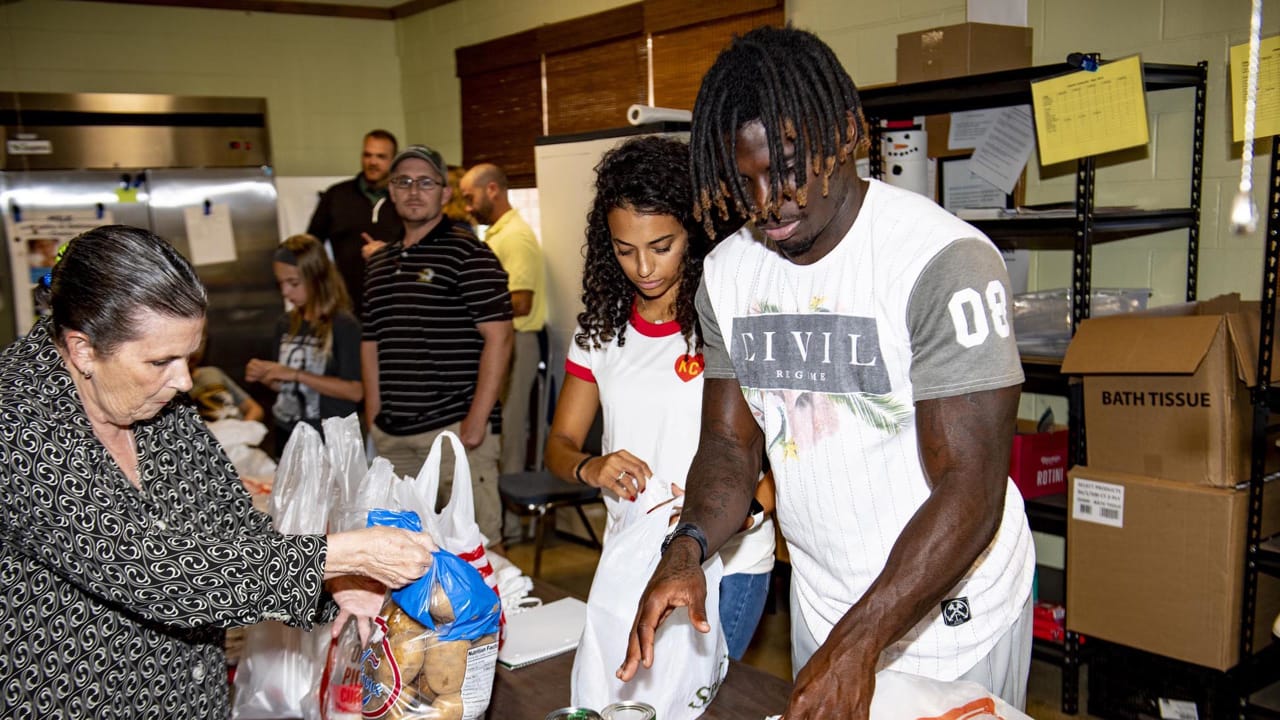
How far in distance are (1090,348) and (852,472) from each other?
5.21ft

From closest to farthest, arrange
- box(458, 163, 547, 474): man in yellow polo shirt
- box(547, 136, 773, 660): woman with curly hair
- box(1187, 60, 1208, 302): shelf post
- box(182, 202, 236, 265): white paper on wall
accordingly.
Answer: box(547, 136, 773, 660): woman with curly hair → box(1187, 60, 1208, 302): shelf post → box(458, 163, 547, 474): man in yellow polo shirt → box(182, 202, 236, 265): white paper on wall

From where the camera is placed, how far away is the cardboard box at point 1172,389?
2.49 m

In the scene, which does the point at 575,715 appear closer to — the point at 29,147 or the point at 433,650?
the point at 433,650

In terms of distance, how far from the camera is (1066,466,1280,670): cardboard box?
255 cm

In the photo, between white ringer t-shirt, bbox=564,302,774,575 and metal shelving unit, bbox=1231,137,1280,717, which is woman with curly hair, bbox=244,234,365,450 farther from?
metal shelving unit, bbox=1231,137,1280,717

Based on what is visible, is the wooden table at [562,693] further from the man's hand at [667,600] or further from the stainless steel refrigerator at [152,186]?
the stainless steel refrigerator at [152,186]

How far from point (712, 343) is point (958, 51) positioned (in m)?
1.84

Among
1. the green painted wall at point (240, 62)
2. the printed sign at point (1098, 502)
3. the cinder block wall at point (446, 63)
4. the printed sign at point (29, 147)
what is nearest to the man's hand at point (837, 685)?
the printed sign at point (1098, 502)

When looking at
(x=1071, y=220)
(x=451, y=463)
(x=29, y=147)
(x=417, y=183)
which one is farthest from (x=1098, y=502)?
(x=29, y=147)

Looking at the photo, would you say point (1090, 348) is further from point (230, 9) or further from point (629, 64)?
point (230, 9)

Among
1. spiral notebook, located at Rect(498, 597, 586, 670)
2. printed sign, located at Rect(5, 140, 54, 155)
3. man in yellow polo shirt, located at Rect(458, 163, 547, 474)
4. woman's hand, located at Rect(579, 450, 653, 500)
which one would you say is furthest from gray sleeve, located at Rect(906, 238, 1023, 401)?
printed sign, located at Rect(5, 140, 54, 155)

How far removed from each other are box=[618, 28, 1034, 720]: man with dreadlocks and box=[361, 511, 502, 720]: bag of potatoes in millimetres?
224

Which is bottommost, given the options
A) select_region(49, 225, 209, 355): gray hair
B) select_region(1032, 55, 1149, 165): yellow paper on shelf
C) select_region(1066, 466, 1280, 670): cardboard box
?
select_region(1066, 466, 1280, 670): cardboard box

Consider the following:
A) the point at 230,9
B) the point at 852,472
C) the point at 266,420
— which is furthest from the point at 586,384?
the point at 230,9
